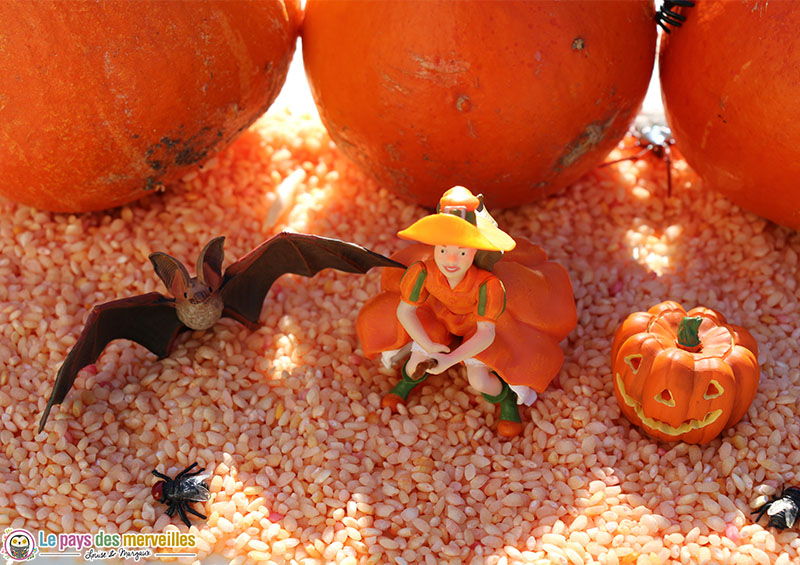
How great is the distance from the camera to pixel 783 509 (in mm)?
1742

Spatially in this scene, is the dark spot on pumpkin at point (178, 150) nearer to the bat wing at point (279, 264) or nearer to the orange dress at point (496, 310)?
the bat wing at point (279, 264)

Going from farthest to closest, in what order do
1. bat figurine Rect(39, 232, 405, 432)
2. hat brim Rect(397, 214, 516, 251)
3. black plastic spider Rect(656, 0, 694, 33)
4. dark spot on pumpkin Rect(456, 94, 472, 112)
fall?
black plastic spider Rect(656, 0, 694, 33) < dark spot on pumpkin Rect(456, 94, 472, 112) < bat figurine Rect(39, 232, 405, 432) < hat brim Rect(397, 214, 516, 251)

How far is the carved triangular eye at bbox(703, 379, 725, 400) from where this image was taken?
1802mm

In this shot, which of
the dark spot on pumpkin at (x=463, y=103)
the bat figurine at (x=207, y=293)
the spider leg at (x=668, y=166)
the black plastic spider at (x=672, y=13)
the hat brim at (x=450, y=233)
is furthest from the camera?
the spider leg at (x=668, y=166)

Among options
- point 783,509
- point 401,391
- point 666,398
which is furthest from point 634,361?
point 401,391

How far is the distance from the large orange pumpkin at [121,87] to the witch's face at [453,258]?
2.55ft

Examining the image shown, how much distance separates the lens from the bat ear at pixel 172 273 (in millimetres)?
1944

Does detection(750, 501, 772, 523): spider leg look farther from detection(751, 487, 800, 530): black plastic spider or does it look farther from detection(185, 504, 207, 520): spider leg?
detection(185, 504, 207, 520): spider leg

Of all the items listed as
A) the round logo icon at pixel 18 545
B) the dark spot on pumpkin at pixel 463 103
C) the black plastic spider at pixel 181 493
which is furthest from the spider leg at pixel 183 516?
the dark spot on pumpkin at pixel 463 103

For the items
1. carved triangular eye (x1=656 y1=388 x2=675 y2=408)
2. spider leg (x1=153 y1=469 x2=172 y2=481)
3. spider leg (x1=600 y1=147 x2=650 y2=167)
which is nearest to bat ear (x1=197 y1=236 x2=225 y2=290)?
spider leg (x1=153 y1=469 x2=172 y2=481)

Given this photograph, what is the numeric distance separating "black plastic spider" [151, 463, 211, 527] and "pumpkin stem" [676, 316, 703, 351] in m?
1.07

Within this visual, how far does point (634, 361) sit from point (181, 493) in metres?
1.02

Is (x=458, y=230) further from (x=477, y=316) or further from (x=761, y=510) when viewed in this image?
(x=761, y=510)

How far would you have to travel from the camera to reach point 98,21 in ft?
6.44
